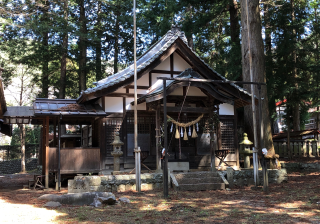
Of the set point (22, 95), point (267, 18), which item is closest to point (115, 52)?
point (22, 95)

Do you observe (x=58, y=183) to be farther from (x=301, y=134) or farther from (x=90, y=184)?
(x=301, y=134)

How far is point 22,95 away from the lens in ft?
73.9

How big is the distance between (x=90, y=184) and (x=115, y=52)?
1801 centimetres

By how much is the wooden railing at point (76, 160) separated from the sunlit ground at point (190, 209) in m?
2.18

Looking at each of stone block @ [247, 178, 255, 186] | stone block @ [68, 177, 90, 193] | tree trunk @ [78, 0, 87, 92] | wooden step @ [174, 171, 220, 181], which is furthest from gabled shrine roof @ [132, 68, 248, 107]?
tree trunk @ [78, 0, 87, 92]

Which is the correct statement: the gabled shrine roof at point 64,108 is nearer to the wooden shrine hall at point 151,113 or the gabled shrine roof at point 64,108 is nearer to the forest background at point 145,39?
the wooden shrine hall at point 151,113

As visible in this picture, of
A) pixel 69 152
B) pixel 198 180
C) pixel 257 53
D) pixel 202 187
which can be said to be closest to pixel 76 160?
pixel 69 152

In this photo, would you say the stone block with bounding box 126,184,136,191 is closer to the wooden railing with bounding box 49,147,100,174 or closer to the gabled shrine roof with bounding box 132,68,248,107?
the wooden railing with bounding box 49,147,100,174

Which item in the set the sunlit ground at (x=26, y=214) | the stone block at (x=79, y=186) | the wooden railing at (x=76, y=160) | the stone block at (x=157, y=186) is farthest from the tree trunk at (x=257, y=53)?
the sunlit ground at (x=26, y=214)

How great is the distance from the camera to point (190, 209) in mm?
7660

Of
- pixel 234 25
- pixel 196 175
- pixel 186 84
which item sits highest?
pixel 234 25

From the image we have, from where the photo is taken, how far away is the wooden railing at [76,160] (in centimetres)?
1207

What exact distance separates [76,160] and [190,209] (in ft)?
20.9

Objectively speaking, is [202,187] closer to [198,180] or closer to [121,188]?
[198,180]
